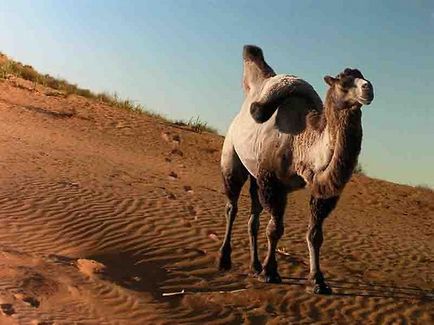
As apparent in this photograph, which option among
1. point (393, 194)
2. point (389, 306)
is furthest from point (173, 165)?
point (389, 306)

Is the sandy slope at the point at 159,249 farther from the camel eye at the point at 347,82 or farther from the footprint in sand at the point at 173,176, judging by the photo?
the camel eye at the point at 347,82

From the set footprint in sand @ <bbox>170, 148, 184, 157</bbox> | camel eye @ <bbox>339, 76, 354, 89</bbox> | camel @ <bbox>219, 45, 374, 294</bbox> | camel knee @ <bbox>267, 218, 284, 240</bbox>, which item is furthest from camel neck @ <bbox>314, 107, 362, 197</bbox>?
footprint in sand @ <bbox>170, 148, 184, 157</bbox>

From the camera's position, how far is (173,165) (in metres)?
21.3

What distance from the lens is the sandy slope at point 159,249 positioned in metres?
8.30

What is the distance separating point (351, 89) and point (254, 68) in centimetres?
307

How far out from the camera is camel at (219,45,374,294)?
756cm

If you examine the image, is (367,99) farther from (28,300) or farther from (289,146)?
(28,300)

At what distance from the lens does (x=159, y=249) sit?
1091 cm

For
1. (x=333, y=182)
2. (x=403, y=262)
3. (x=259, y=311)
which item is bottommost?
(x=259, y=311)

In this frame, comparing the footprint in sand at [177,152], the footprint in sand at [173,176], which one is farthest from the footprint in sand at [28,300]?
the footprint in sand at [177,152]

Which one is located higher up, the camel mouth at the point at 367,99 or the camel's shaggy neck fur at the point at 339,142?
the camel mouth at the point at 367,99

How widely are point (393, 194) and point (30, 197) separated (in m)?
13.6

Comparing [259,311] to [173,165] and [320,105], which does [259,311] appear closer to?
[320,105]

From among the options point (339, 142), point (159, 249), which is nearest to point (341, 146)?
point (339, 142)
